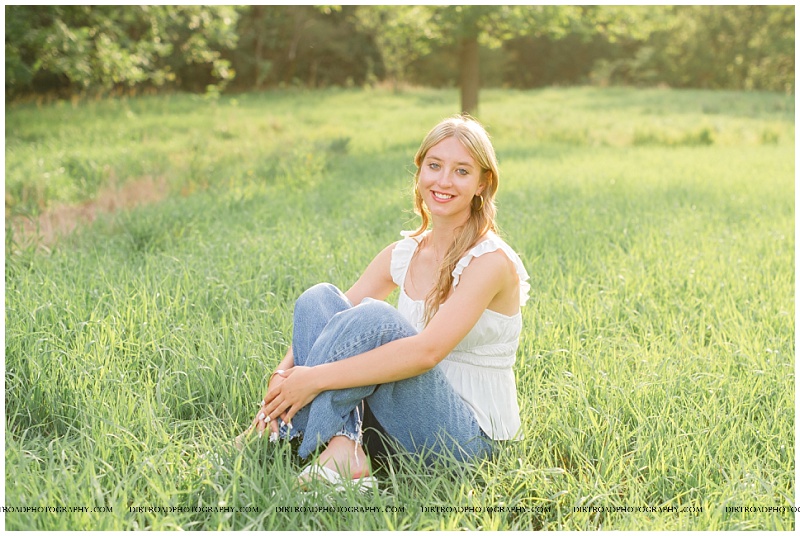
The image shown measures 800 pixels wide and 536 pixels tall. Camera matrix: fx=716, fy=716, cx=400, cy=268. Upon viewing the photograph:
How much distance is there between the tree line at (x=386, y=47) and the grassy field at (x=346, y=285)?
99.8 inches

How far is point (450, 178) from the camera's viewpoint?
244cm

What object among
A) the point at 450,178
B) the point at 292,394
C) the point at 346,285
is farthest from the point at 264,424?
the point at 346,285

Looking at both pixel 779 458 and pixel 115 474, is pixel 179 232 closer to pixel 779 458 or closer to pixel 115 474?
pixel 115 474

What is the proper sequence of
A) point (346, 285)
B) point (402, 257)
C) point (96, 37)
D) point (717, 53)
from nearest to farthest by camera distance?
1. point (402, 257)
2. point (346, 285)
3. point (96, 37)
4. point (717, 53)

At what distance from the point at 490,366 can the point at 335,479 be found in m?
0.65

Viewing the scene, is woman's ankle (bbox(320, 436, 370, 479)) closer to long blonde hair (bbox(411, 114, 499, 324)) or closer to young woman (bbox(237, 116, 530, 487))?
young woman (bbox(237, 116, 530, 487))

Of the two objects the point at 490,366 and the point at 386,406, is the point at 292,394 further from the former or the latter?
the point at 490,366

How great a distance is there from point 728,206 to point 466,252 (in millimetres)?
5035

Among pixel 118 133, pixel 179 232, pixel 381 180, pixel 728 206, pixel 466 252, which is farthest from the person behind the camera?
pixel 118 133

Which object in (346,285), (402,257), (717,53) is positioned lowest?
(346,285)

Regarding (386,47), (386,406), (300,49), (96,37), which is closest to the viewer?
(386,406)

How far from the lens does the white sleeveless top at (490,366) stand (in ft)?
7.78

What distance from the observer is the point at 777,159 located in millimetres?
10117

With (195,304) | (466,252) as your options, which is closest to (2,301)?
A: (195,304)
